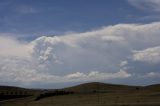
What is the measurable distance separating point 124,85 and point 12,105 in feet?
215

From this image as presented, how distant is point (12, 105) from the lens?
3465 inches

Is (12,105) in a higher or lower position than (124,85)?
lower

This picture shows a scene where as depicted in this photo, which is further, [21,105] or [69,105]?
[21,105]

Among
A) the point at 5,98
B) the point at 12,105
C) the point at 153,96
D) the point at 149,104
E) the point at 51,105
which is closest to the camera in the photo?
the point at 149,104

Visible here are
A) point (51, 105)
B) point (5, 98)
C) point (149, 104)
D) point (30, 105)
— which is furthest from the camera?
point (5, 98)

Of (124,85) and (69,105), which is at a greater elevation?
(124,85)

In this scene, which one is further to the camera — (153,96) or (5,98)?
(5,98)

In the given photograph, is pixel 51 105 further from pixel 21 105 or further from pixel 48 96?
pixel 48 96

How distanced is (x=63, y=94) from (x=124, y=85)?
52182 mm

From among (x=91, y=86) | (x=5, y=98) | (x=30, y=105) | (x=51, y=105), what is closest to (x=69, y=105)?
(x=51, y=105)

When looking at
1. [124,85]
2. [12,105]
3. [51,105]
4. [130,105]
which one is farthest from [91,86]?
[130,105]

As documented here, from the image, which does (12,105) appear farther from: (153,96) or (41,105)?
(153,96)

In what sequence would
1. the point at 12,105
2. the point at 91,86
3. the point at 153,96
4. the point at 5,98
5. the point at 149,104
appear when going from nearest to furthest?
the point at 149,104 → the point at 153,96 → the point at 12,105 → the point at 5,98 → the point at 91,86

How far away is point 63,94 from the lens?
9856 centimetres
